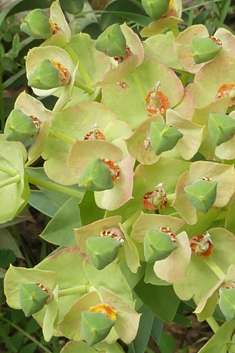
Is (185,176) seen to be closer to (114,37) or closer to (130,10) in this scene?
(114,37)

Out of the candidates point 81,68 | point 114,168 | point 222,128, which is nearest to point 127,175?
point 114,168

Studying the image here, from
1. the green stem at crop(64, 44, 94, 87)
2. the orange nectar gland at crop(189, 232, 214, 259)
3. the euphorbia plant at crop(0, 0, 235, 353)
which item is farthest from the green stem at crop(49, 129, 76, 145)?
the orange nectar gland at crop(189, 232, 214, 259)

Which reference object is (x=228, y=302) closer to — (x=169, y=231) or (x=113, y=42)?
(x=169, y=231)

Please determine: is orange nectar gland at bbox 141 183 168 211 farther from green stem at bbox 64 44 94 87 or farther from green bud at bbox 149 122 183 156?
green stem at bbox 64 44 94 87

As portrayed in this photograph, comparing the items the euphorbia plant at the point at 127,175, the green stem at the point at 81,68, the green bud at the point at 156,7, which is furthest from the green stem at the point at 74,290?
the green bud at the point at 156,7

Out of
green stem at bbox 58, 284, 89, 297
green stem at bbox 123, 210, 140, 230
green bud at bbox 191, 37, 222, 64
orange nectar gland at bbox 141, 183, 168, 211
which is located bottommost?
green stem at bbox 58, 284, 89, 297

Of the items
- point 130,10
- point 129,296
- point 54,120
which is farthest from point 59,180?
point 130,10
